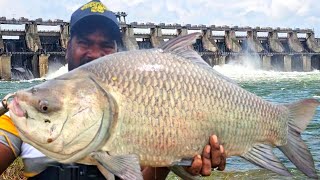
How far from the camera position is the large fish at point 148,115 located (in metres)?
2.10

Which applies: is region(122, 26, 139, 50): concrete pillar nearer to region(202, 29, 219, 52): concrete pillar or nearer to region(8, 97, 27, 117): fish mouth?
region(202, 29, 219, 52): concrete pillar

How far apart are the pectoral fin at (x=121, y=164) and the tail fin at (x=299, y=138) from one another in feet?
3.19

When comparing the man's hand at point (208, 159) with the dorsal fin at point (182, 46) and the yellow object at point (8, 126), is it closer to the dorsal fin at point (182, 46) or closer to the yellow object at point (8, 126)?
the dorsal fin at point (182, 46)

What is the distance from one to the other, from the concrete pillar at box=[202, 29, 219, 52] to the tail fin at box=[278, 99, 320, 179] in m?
50.9

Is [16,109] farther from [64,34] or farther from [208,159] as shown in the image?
[64,34]

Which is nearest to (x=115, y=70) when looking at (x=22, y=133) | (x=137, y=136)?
(x=137, y=136)

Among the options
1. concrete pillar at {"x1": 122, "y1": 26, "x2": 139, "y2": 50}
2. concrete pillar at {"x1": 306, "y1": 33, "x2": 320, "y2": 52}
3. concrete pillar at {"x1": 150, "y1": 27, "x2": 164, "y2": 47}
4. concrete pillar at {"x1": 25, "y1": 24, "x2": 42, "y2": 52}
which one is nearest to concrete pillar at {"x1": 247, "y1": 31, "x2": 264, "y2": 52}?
concrete pillar at {"x1": 306, "y1": 33, "x2": 320, "y2": 52}

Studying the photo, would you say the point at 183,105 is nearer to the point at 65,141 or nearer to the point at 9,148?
the point at 65,141

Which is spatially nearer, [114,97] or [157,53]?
[114,97]

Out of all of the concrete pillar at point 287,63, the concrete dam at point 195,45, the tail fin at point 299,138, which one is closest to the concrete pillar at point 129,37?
the concrete dam at point 195,45

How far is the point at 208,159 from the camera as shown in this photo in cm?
253

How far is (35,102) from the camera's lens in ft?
6.81

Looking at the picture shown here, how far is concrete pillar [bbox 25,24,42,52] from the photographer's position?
145 ft

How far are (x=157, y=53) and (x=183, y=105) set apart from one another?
0.30 meters
